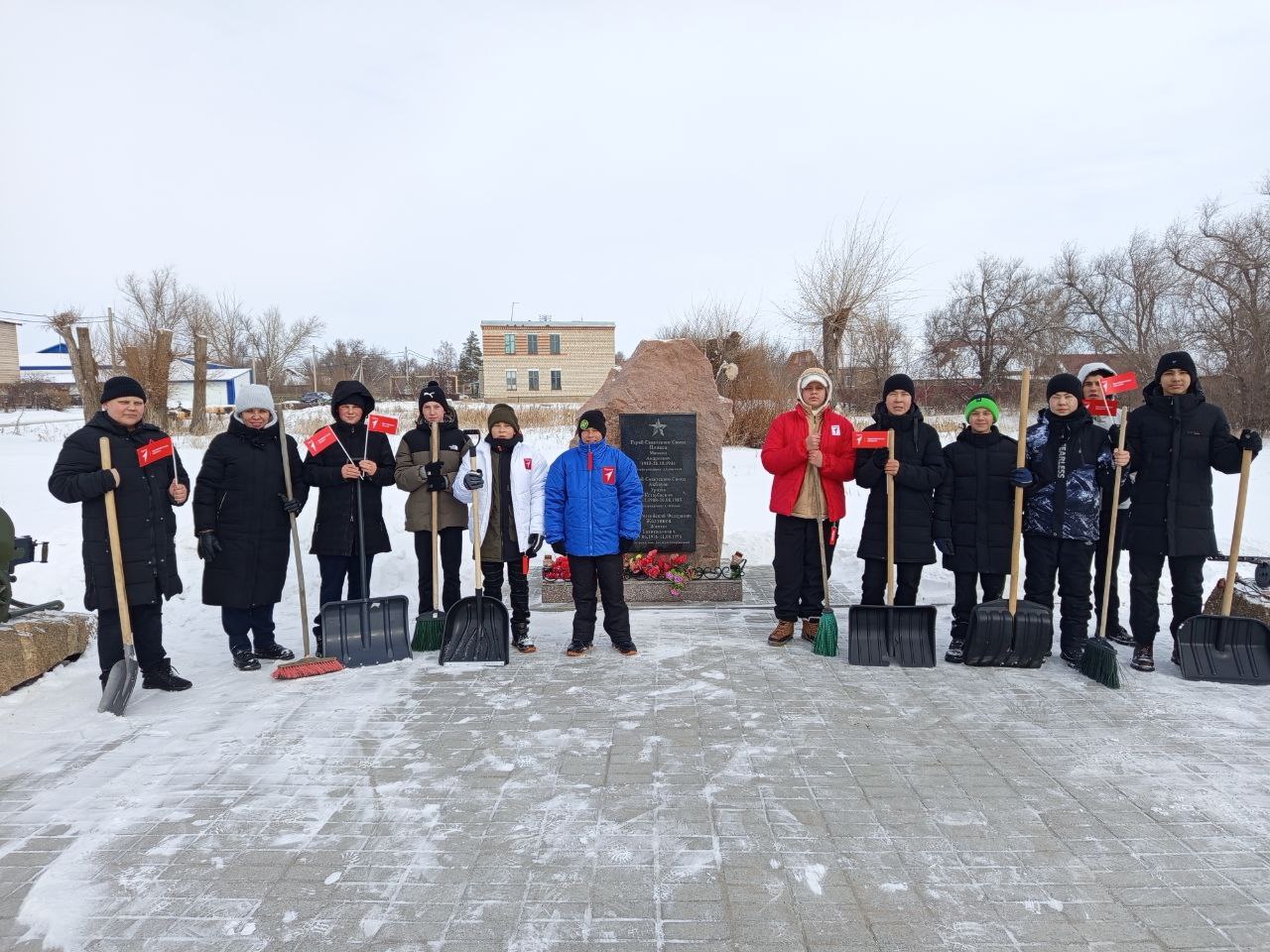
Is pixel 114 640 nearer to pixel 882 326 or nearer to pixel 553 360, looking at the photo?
pixel 882 326

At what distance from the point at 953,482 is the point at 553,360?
3929 centimetres

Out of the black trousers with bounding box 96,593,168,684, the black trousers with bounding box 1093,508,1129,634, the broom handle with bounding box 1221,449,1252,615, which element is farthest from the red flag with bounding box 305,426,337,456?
the broom handle with bounding box 1221,449,1252,615

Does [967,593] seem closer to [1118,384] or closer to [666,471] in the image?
[1118,384]

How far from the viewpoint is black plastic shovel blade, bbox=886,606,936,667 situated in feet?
16.6

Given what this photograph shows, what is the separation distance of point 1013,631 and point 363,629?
436 cm

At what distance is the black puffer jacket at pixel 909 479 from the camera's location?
515 cm

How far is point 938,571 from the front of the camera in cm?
807

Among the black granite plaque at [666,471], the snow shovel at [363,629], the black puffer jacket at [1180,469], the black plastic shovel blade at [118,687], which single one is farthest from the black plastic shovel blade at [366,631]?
the black puffer jacket at [1180,469]

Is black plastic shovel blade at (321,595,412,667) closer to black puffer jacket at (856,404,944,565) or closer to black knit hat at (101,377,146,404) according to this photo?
black knit hat at (101,377,146,404)

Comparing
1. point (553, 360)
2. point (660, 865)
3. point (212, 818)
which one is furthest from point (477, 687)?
point (553, 360)

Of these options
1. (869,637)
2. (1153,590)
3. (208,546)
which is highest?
(208,546)

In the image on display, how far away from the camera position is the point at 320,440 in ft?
17.0

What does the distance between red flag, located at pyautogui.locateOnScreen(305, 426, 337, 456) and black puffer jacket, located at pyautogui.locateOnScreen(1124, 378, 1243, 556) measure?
5394mm

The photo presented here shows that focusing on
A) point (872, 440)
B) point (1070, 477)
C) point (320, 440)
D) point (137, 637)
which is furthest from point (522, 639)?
point (1070, 477)
